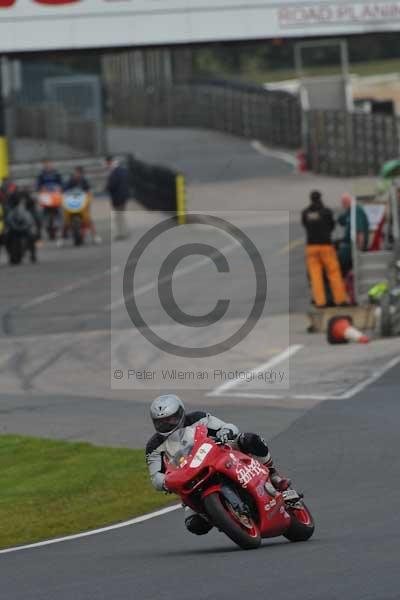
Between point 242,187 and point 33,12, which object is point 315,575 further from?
point 242,187

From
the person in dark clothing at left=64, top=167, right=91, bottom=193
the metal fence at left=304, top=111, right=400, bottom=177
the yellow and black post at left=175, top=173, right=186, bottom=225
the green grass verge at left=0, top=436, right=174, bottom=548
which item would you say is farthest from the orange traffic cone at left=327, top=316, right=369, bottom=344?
the metal fence at left=304, top=111, right=400, bottom=177

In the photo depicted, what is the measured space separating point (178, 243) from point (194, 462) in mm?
26285

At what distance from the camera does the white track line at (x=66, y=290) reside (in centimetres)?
2992

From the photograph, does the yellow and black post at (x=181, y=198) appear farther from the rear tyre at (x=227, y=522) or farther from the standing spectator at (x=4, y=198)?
the rear tyre at (x=227, y=522)

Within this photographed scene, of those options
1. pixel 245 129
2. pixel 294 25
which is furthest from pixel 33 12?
pixel 245 129

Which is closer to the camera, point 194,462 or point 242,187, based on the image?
point 194,462

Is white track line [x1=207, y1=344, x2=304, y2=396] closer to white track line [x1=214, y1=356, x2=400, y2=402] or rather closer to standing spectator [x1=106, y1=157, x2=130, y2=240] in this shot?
white track line [x1=214, y1=356, x2=400, y2=402]

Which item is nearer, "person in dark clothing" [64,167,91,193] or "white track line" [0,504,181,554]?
"white track line" [0,504,181,554]

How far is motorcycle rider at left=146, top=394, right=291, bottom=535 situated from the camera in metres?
10.9

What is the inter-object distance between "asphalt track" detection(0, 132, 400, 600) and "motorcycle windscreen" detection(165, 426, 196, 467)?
2.38 feet

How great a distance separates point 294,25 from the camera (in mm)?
36094

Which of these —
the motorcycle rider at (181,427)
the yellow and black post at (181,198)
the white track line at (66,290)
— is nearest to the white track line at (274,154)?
the yellow and black post at (181,198)

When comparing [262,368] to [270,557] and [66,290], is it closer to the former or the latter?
[66,290]

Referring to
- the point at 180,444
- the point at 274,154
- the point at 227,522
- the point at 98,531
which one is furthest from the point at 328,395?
the point at 274,154
